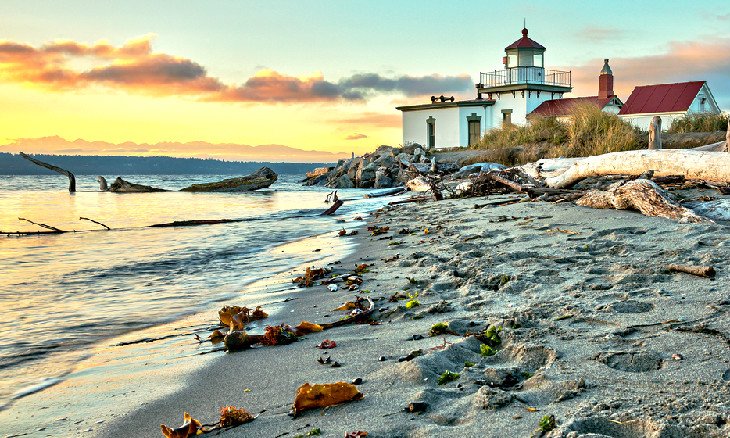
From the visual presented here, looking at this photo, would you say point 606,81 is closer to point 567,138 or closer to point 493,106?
point 493,106

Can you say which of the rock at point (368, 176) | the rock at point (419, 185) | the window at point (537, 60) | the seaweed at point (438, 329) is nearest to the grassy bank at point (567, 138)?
the rock at point (419, 185)

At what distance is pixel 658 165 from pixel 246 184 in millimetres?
32090

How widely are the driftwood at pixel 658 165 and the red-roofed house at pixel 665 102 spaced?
34.4 meters

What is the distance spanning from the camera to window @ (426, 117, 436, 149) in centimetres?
5400

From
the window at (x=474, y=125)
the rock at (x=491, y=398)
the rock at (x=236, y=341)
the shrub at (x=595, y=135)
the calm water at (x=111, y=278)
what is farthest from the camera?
the window at (x=474, y=125)

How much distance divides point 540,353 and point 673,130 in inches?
948

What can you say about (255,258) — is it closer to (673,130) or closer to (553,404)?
(553,404)

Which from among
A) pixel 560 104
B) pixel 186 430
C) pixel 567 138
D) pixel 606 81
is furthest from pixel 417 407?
pixel 606 81

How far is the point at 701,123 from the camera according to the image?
2362 cm

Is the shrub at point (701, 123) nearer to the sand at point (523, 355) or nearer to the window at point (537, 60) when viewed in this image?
the sand at point (523, 355)

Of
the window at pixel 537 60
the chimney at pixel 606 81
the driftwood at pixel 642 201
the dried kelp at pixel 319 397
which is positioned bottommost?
the dried kelp at pixel 319 397

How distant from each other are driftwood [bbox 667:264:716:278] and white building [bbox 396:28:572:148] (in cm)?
4243

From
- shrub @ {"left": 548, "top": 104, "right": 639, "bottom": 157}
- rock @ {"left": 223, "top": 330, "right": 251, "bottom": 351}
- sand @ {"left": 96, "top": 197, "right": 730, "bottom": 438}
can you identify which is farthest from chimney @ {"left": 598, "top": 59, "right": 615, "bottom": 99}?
rock @ {"left": 223, "top": 330, "right": 251, "bottom": 351}

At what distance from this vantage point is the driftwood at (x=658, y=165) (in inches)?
395
